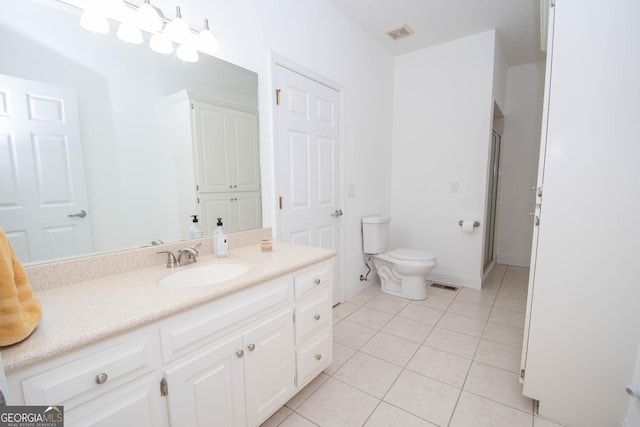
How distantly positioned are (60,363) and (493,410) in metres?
1.81

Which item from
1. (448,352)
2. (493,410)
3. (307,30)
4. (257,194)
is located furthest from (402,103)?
(493,410)

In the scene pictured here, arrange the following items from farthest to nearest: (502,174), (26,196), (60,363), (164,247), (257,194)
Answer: (502,174), (257,194), (164,247), (26,196), (60,363)

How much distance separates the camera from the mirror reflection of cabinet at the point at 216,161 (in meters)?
1.49

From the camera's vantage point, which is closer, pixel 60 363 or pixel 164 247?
pixel 60 363

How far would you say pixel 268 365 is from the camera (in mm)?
1259

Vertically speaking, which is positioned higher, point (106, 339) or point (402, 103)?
point (402, 103)

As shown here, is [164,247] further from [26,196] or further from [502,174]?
[502,174]

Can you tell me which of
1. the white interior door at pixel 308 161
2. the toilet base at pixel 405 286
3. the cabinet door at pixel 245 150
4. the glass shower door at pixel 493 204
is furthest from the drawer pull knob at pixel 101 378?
the glass shower door at pixel 493 204

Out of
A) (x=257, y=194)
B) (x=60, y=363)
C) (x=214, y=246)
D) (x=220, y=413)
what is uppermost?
(x=257, y=194)

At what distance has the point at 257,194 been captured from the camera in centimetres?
187

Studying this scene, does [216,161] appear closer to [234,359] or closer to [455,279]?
[234,359]

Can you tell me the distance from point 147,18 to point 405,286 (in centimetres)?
276

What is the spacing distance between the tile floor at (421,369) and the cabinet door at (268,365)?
19 cm

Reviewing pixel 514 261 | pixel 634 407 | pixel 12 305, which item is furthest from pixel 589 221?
pixel 514 261
